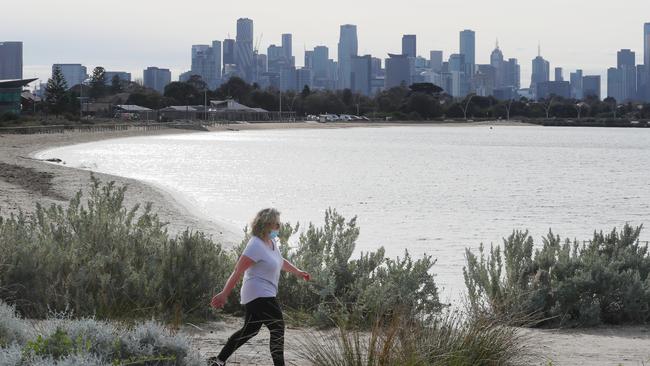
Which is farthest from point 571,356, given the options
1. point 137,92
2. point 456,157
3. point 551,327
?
point 137,92

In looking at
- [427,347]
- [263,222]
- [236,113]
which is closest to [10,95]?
[236,113]

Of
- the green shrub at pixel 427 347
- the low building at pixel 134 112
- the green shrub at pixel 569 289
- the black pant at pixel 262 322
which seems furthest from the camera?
the low building at pixel 134 112

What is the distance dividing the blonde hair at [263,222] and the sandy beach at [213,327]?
0.95 meters

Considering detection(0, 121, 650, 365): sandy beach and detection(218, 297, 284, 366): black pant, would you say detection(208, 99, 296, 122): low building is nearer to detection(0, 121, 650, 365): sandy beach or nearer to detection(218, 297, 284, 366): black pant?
detection(0, 121, 650, 365): sandy beach

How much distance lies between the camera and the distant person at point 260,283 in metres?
6.93

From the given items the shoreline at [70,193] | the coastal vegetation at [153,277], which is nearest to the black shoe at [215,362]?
the coastal vegetation at [153,277]

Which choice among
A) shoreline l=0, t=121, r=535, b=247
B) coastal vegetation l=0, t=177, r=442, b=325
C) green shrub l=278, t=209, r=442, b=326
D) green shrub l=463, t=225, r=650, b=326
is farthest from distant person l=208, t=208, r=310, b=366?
shoreline l=0, t=121, r=535, b=247

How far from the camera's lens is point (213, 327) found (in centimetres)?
938

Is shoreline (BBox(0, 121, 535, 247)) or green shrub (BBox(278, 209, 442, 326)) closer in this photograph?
green shrub (BBox(278, 209, 442, 326))

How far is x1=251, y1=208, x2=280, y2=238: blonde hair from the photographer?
6867mm

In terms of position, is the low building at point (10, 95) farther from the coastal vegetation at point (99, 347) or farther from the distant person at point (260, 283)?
the coastal vegetation at point (99, 347)

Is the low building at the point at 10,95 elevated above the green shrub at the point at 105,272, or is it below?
above

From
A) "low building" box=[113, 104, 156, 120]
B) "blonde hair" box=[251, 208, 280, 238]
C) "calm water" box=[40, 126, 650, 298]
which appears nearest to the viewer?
"blonde hair" box=[251, 208, 280, 238]

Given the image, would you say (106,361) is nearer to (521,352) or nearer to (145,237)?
(521,352)
